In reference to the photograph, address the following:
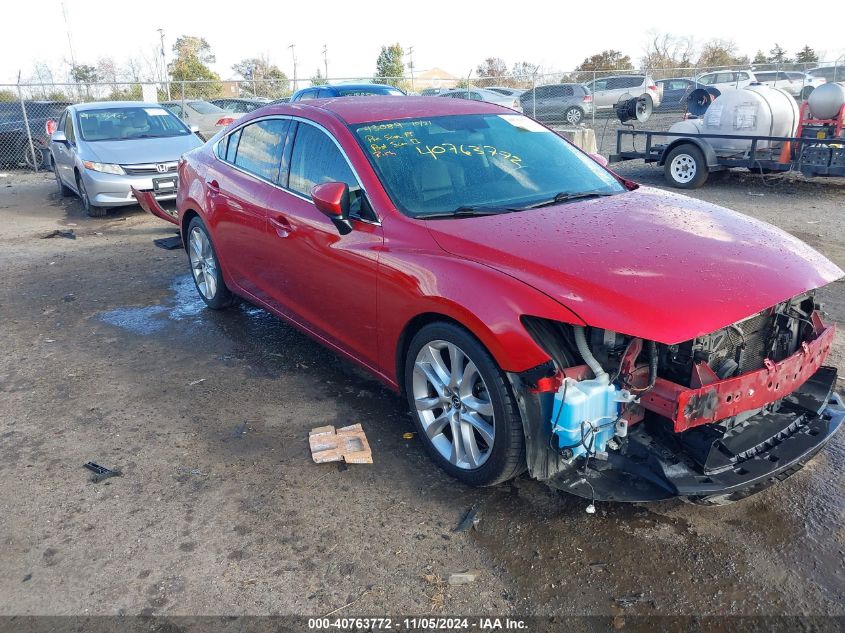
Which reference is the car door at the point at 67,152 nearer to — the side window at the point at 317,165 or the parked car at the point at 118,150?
Answer: the parked car at the point at 118,150

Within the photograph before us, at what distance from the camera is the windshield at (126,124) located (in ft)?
36.6

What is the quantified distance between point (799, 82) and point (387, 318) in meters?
28.3

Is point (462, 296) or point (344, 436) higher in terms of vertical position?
point (462, 296)

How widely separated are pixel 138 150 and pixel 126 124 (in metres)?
1.07

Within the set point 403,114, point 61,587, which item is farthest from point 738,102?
point 61,587

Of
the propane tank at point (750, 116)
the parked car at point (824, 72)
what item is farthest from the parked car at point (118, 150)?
the parked car at point (824, 72)

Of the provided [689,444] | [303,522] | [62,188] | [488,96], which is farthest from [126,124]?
[488,96]

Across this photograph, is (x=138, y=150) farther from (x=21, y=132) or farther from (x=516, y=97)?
(x=516, y=97)

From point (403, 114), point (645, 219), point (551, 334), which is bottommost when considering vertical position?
point (551, 334)

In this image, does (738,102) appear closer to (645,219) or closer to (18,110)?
(645,219)

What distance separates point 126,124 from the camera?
11391 millimetres

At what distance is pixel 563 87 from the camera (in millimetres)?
24500

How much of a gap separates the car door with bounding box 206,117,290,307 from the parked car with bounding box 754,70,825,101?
81.2 ft

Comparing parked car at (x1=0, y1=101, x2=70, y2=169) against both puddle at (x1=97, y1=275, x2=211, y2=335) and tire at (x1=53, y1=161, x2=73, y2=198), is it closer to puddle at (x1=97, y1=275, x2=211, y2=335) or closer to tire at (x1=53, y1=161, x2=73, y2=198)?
tire at (x1=53, y1=161, x2=73, y2=198)
